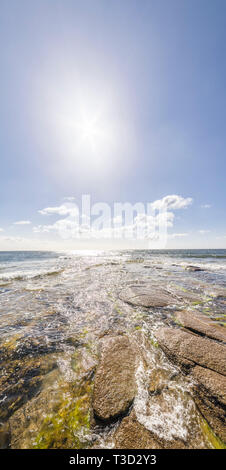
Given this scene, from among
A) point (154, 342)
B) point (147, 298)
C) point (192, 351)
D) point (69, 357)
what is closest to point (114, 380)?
point (69, 357)

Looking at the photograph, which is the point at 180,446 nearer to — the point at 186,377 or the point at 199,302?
the point at 186,377

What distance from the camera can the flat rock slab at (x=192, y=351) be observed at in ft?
10.1

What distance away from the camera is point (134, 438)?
6.32 ft

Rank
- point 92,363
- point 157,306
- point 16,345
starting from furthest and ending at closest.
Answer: point 157,306 < point 16,345 < point 92,363

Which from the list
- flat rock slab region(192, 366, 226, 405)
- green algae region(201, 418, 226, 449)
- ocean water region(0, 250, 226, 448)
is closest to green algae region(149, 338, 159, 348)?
ocean water region(0, 250, 226, 448)

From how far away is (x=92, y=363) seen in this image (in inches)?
130

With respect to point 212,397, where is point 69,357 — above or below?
below

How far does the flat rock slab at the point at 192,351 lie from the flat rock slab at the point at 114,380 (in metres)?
0.83

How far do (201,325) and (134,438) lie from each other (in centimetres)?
377

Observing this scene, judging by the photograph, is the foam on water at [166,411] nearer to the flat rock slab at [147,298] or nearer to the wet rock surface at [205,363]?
the wet rock surface at [205,363]

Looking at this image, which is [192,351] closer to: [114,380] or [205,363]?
[205,363]

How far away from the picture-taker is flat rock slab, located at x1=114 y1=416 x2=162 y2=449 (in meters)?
1.90
